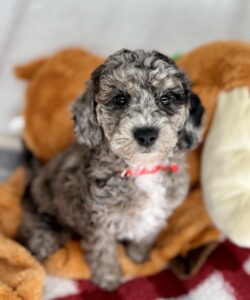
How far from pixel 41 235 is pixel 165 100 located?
1.45 meters

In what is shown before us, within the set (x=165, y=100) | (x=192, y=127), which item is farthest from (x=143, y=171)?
(x=165, y=100)

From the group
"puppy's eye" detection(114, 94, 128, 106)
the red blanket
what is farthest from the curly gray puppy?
the red blanket

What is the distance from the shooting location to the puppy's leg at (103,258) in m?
3.18

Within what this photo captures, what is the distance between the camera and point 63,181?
3.25m

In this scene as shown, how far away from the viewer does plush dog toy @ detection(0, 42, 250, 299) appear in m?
3.37

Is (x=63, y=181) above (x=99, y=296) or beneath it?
above

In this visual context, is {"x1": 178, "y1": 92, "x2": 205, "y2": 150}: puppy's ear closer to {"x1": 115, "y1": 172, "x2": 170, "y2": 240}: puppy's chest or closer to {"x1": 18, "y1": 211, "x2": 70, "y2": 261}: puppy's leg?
{"x1": 115, "y1": 172, "x2": 170, "y2": 240}: puppy's chest

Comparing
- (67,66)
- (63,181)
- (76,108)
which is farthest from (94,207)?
(67,66)

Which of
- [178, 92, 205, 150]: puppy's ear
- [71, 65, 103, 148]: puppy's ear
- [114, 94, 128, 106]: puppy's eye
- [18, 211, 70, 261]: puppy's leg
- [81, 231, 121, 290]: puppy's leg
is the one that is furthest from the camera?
[18, 211, 70, 261]: puppy's leg

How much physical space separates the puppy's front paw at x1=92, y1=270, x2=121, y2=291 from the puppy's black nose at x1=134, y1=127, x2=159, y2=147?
3.98 feet

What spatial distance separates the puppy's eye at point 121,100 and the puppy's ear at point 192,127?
44 centimetres

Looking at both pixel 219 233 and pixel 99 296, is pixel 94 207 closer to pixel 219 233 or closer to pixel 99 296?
pixel 99 296

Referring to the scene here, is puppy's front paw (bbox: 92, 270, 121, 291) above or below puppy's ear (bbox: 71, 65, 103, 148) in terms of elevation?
below

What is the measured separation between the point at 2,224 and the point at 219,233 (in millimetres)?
1592
